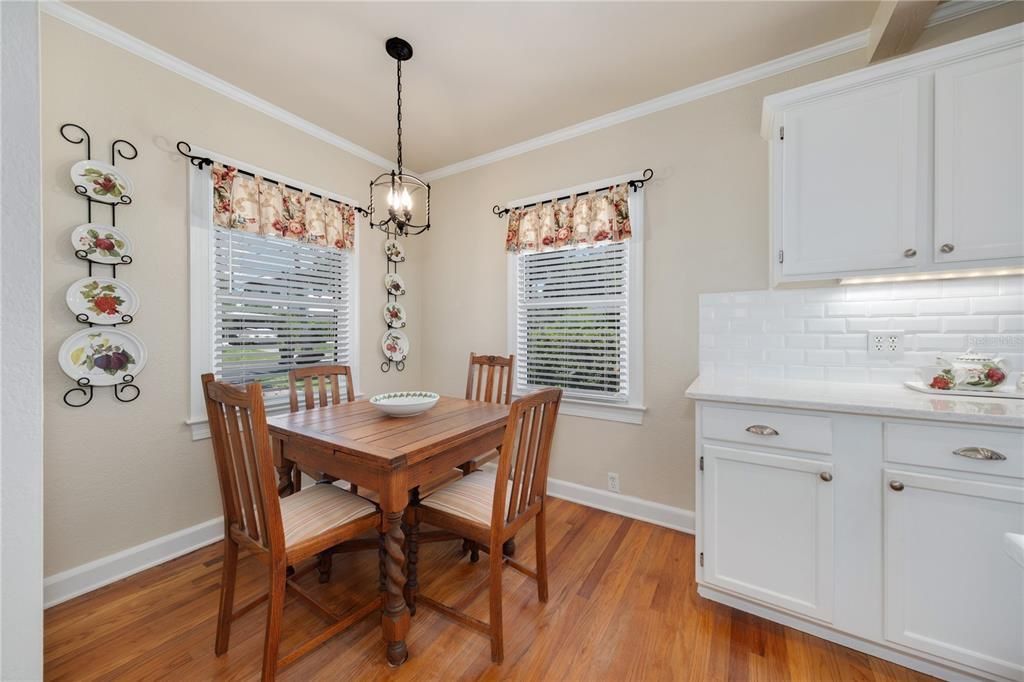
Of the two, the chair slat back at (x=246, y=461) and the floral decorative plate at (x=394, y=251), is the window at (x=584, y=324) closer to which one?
the floral decorative plate at (x=394, y=251)

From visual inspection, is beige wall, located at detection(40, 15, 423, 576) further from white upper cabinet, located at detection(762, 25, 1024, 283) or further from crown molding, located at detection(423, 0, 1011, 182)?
white upper cabinet, located at detection(762, 25, 1024, 283)

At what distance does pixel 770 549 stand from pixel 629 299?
152 cm

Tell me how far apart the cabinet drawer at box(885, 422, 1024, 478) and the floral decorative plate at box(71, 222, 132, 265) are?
3.36 metres

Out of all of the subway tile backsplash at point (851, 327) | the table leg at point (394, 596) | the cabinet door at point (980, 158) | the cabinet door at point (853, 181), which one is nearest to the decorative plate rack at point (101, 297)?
the table leg at point (394, 596)

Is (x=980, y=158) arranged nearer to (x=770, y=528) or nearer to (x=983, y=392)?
(x=983, y=392)

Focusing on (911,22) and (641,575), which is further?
(641,575)

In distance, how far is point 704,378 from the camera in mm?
2100

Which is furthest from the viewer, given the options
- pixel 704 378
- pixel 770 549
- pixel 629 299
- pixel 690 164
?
pixel 629 299

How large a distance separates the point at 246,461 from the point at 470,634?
1101mm

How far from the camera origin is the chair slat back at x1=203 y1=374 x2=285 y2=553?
46.3 inches

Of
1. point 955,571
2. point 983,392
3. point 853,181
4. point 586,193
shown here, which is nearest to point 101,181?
point 586,193

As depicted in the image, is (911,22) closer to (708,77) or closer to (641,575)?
Answer: (708,77)

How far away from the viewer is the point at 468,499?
160 cm

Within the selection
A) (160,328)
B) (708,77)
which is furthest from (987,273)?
(160,328)
